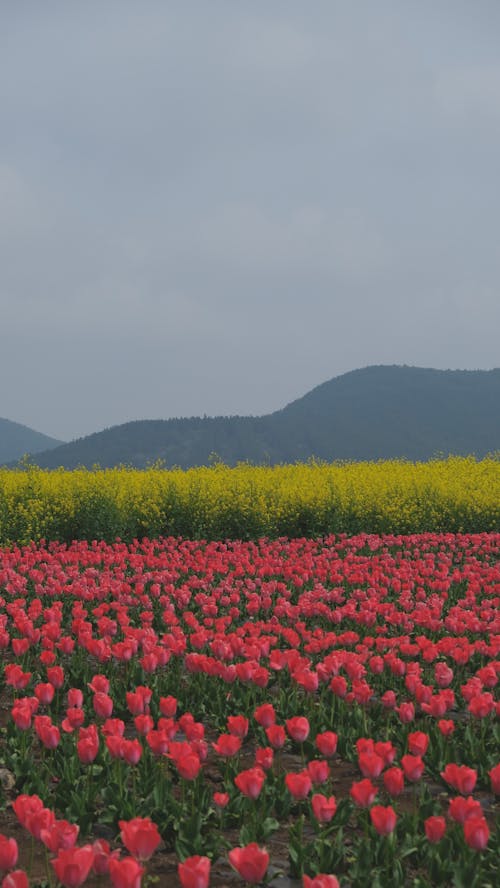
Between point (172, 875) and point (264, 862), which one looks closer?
point (264, 862)

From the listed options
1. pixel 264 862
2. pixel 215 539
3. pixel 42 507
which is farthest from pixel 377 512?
pixel 264 862

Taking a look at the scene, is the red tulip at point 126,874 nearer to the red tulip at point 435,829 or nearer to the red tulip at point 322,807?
the red tulip at point 322,807

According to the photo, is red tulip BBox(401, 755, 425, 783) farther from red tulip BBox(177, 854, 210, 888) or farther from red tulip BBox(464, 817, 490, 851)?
red tulip BBox(177, 854, 210, 888)

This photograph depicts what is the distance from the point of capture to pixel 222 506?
15.1 metres

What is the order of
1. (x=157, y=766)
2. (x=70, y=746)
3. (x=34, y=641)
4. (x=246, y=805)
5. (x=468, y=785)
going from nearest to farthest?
(x=468, y=785) → (x=246, y=805) → (x=157, y=766) → (x=70, y=746) → (x=34, y=641)

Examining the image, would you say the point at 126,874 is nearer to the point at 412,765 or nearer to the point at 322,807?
the point at 322,807

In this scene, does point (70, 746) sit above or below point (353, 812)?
above

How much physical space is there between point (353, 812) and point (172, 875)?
108 centimetres

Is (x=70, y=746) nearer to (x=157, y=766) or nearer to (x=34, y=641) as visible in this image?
(x=157, y=766)

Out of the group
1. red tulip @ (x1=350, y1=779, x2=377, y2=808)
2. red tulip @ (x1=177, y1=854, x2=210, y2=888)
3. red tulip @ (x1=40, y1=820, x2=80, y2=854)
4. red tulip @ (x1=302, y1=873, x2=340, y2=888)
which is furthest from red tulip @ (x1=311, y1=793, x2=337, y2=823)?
red tulip @ (x1=40, y1=820, x2=80, y2=854)

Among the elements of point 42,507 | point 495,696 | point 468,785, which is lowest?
point 495,696

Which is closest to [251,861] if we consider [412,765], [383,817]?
[383,817]

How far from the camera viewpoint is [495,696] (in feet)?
21.0

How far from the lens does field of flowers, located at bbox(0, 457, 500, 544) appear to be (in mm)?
14703
